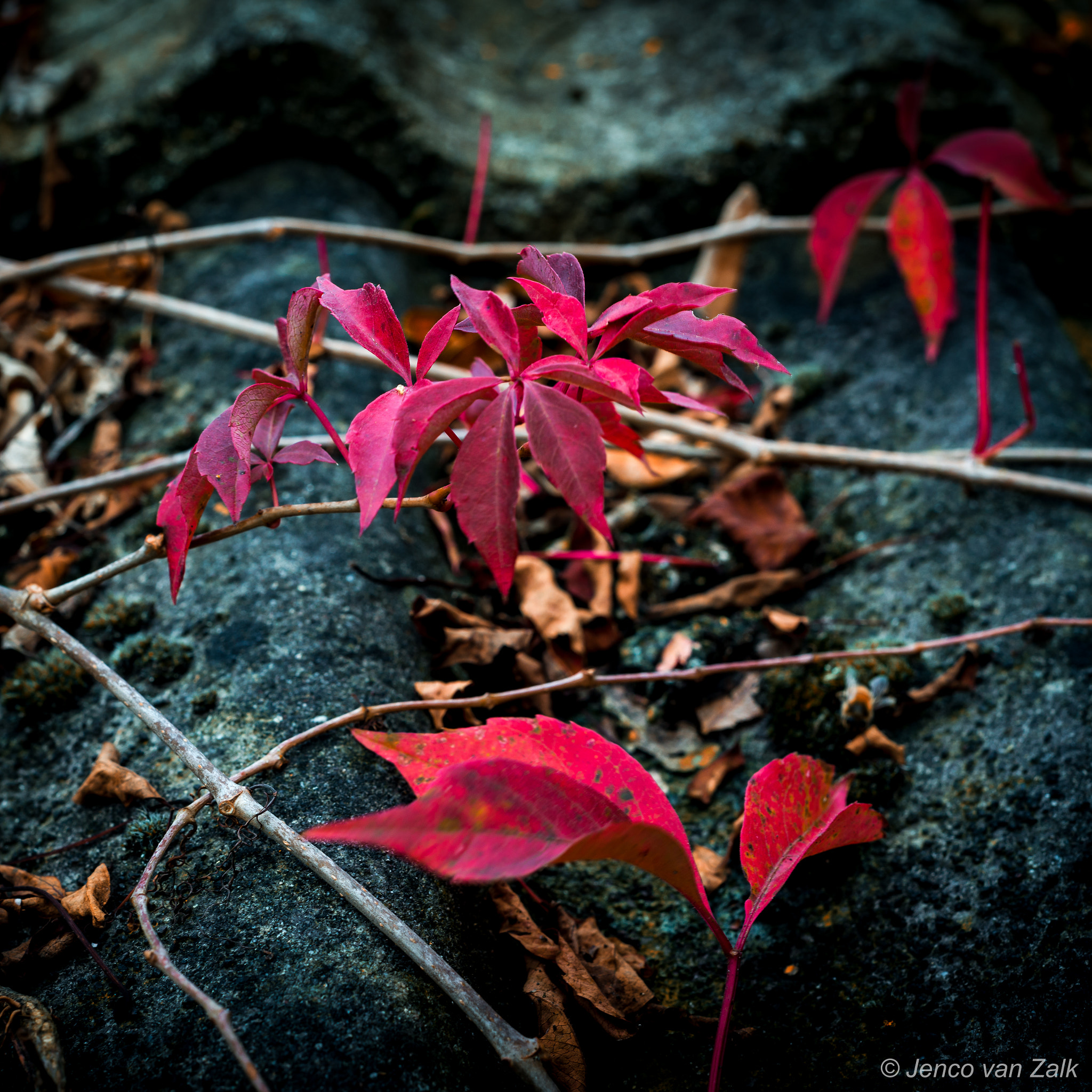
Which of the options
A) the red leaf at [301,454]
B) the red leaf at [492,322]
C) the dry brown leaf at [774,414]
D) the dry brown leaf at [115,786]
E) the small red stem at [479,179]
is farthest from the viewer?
the small red stem at [479,179]

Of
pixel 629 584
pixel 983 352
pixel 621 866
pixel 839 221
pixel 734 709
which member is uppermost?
pixel 839 221

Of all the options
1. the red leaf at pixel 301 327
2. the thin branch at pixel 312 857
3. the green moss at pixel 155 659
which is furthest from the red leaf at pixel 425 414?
the green moss at pixel 155 659

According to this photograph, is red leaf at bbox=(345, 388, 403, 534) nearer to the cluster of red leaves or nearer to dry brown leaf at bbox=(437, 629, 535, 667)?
dry brown leaf at bbox=(437, 629, 535, 667)

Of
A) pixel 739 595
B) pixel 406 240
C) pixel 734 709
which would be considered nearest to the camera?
pixel 734 709

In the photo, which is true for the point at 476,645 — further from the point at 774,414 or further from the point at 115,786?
the point at 774,414

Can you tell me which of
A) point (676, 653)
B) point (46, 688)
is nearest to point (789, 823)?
point (676, 653)

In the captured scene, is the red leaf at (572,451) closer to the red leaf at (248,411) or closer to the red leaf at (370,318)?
the red leaf at (370,318)

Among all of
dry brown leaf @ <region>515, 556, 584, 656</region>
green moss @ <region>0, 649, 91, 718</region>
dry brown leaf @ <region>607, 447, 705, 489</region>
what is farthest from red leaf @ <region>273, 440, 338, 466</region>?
dry brown leaf @ <region>607, 447, 705, 489</region>
